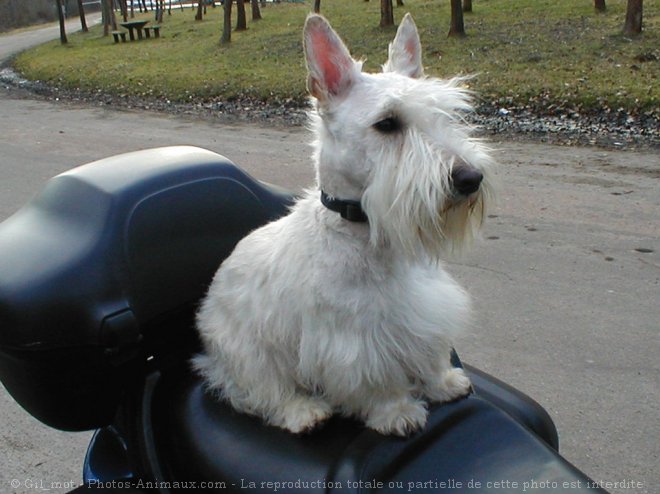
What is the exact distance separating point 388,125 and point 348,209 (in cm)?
25

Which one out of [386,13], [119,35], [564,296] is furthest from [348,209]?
[119,35]

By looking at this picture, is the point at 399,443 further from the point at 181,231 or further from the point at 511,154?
the point at 511,154

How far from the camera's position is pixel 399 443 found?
182 cm

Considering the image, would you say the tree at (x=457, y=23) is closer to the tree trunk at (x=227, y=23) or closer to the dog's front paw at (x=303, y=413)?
the tree trunk at (x=227, y=23)

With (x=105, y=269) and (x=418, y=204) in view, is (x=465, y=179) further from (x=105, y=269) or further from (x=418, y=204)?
(x=105, y=269)

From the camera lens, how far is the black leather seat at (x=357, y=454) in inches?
64.8

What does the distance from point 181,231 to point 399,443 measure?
0.90m

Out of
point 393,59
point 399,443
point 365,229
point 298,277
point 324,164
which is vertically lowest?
point 399,443

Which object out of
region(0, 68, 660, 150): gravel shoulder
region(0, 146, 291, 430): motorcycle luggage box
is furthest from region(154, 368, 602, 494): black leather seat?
region(0, 68, 660, 150): gravel shoulder

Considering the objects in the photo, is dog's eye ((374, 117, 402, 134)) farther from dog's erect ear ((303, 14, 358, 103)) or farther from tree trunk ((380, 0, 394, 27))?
tree trunk ((380, 0, 394, 27))

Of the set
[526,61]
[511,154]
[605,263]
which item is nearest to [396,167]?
[605,263]

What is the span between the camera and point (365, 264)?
1916mm

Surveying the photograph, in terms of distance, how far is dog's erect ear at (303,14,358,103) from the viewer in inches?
77.1

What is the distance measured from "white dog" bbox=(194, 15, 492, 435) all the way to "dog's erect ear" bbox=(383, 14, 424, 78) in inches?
4.5
